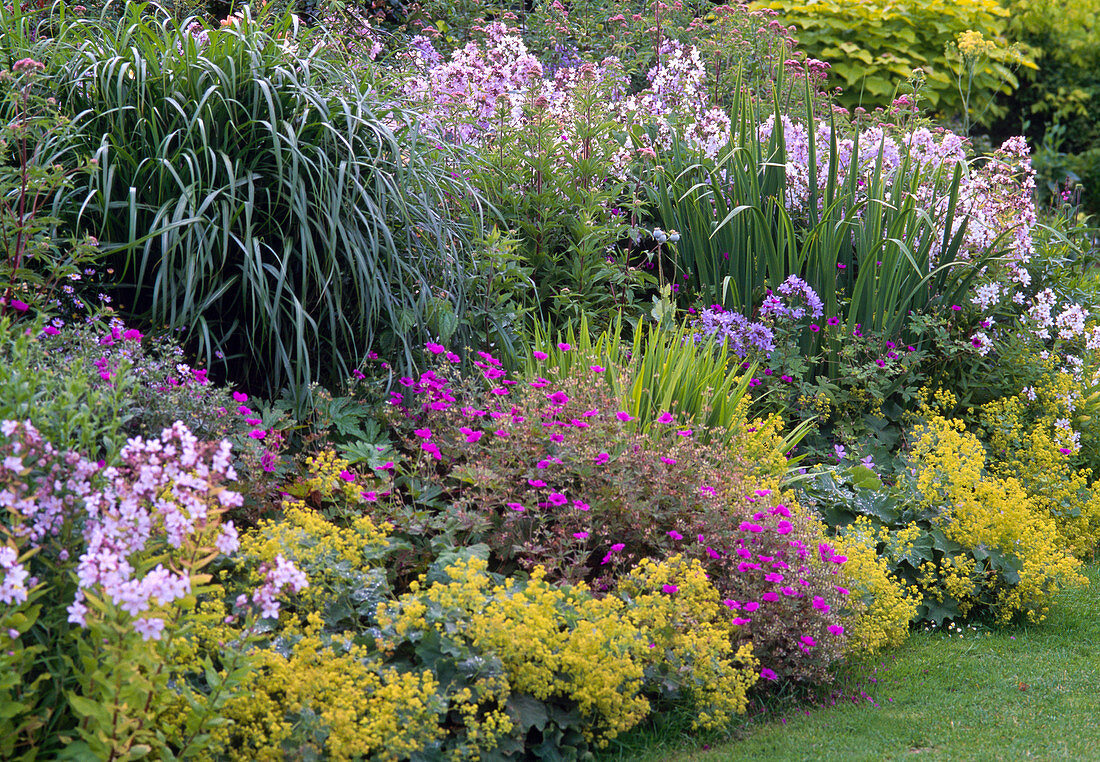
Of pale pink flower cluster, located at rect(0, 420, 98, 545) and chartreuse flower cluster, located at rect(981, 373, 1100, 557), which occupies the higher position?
pale pink flower cluster, located at rect(0, 420, 98, 545)

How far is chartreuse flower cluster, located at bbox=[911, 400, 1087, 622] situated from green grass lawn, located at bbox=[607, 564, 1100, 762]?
146 mm

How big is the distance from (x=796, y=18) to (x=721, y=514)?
7.81 meters

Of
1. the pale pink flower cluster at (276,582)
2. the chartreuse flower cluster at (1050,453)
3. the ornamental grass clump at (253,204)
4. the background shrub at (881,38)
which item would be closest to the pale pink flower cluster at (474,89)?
the ornamental grass clump at (253,204)

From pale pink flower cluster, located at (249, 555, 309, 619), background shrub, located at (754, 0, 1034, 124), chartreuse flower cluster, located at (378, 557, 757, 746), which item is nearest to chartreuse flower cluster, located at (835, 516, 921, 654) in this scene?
chartreuse flower cluster, located at (378, 557, 757, 746)

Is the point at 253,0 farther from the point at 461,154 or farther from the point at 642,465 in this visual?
the point at 642,465

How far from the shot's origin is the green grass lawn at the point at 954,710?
277 centimetres

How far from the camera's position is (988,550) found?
3777 millimetres

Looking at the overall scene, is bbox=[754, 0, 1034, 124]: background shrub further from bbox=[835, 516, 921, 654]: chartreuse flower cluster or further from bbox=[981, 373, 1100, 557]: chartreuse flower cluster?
bbox=[835, 516, 921, 654]: chartreuse flower cluster

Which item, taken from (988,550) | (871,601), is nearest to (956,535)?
(988,550)

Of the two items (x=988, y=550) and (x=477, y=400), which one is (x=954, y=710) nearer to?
(x=988, y=550)

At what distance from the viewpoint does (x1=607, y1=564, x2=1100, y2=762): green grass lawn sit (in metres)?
2.77

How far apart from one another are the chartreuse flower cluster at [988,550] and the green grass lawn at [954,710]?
146mm

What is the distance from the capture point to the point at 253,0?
6.61 metres

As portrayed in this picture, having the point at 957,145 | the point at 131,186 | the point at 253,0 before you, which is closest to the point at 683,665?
the point at 131,186
